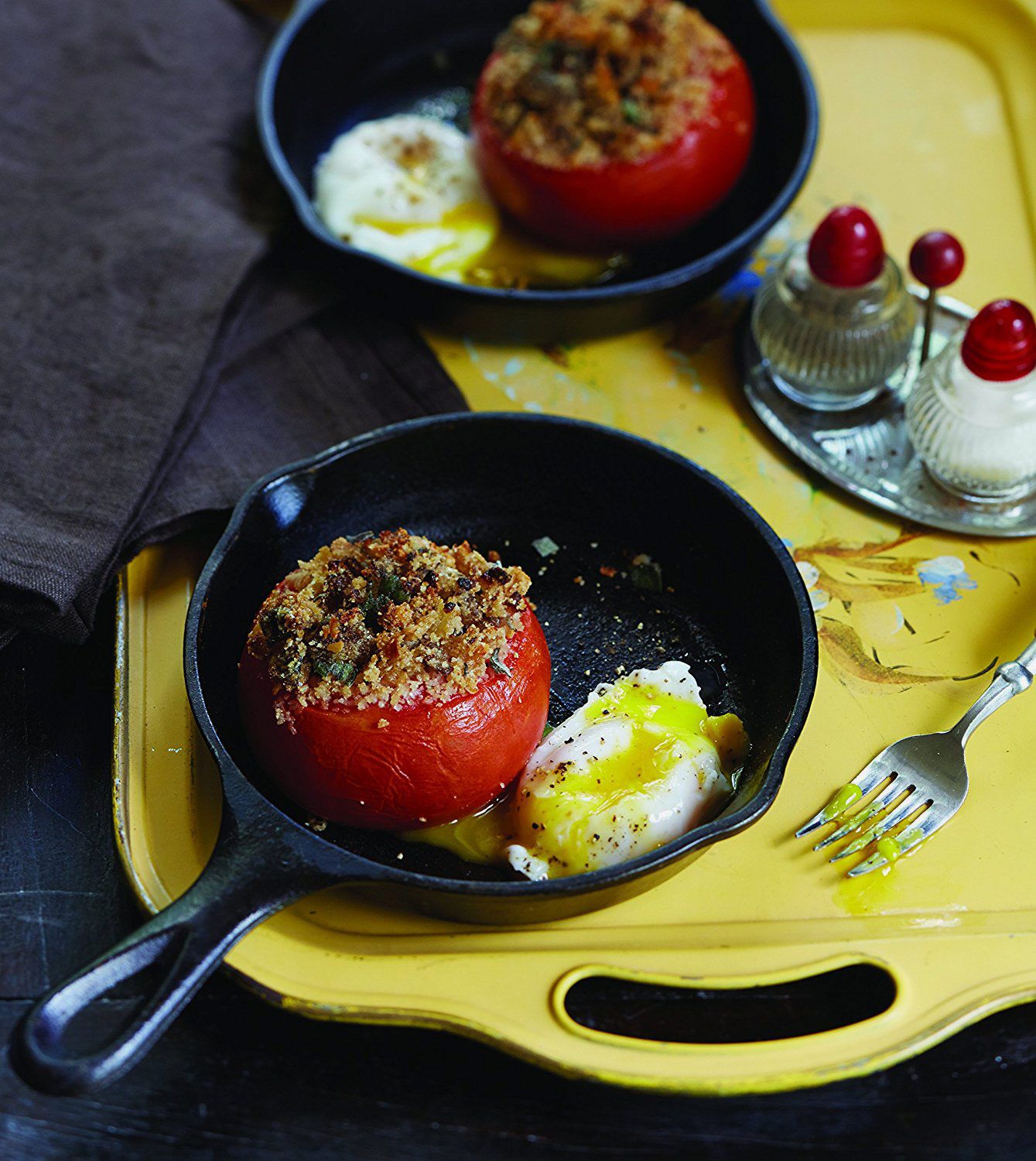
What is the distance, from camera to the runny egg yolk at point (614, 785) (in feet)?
5.14

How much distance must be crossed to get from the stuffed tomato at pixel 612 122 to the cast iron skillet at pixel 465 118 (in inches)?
4.7

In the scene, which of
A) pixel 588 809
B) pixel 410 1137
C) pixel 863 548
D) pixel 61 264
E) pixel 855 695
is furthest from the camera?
pixel 61 264

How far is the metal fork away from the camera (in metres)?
1.63

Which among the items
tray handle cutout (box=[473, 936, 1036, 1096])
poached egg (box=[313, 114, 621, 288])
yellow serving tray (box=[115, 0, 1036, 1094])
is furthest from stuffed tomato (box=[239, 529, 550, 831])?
poached egg (box=[313, 114, 621, 288])

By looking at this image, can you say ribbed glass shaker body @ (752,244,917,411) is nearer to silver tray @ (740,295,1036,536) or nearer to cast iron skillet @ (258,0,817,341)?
silver tray @ (740,295,1036,536)

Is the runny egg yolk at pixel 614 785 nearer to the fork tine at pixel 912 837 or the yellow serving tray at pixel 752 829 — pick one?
the yellow serving tray at pixel 752 829

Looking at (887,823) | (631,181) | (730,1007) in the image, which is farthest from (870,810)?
(631,181)

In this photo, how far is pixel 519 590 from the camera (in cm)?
168

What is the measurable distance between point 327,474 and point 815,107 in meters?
1.20

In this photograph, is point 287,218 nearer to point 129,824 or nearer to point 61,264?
point 61,264

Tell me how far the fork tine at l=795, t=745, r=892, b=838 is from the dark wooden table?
20 cm

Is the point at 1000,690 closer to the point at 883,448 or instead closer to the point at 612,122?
the point at 883,448

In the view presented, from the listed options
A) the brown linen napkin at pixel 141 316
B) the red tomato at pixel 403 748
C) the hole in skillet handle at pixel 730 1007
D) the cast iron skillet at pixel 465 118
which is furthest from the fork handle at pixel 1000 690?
the brown linen napkin at pixel 141 316

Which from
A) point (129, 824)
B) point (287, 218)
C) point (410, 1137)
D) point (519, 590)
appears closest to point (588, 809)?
point (519, 590)
